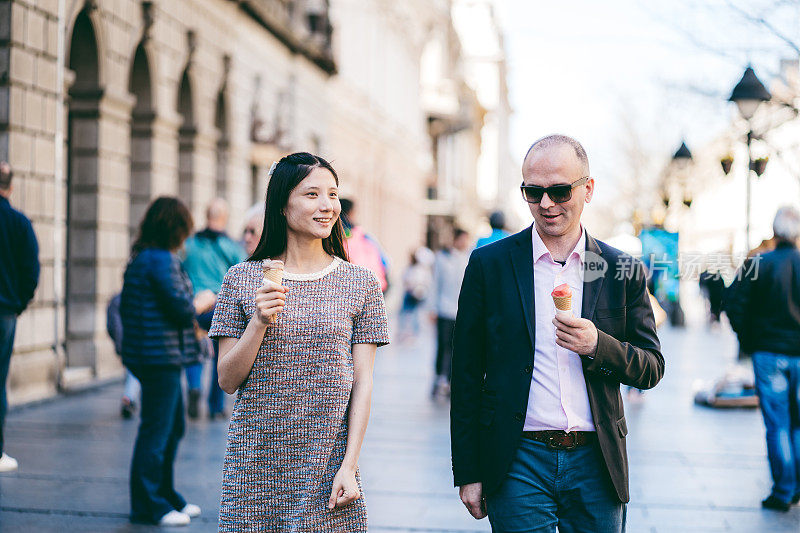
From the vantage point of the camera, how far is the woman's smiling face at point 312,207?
3.59 metres

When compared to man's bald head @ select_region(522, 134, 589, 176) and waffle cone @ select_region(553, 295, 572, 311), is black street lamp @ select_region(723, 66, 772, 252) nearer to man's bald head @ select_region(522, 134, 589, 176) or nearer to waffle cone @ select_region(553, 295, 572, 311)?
man's bald head @ select_region(522, 134, 589, 176)

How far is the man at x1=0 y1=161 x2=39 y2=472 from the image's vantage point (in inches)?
305

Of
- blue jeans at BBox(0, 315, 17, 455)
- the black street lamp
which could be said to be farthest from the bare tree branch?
blue jeans at BBox(0, 315, 17, 455)

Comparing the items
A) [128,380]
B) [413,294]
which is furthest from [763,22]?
[413,294]

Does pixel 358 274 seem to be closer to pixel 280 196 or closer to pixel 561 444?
pixel 280 196

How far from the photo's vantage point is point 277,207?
3.66m

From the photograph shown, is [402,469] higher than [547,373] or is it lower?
lower

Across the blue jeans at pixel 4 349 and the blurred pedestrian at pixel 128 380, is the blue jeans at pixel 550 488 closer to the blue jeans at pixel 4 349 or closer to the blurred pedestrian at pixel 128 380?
the blue jeans at pixel 4 349

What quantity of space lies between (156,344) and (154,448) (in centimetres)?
63

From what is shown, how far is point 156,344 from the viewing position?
6465 mm

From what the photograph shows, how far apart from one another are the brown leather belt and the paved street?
3214 millimetres

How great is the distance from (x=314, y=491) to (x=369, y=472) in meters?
4.85

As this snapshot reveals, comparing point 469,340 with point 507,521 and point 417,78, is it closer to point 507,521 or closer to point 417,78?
point 507,521

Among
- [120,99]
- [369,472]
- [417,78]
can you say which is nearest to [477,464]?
[369,472]
